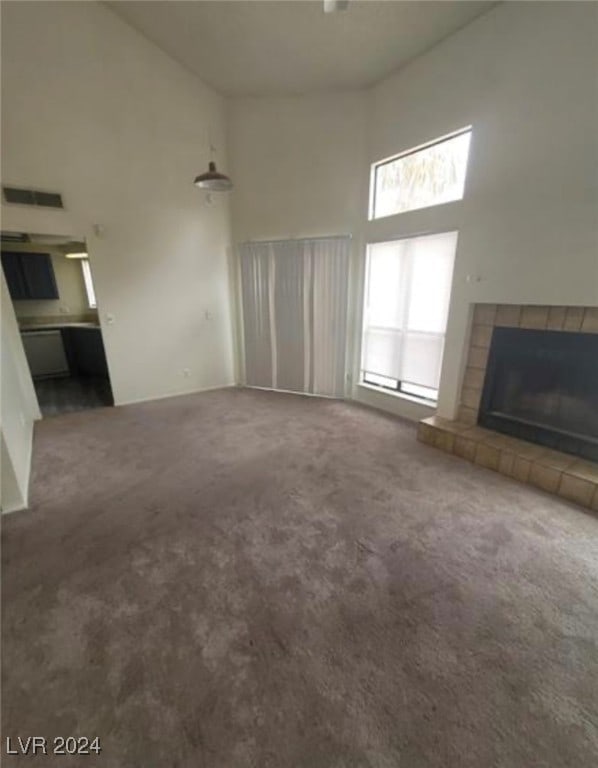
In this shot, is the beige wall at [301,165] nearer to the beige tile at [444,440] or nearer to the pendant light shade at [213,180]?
the pendant light shade at [213,180]

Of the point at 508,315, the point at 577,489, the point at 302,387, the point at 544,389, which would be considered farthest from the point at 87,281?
the point at 577,489

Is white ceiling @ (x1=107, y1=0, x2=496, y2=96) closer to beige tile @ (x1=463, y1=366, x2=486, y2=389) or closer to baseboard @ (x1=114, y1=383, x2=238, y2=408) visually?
beige tile @ (x1=463, y1=366, x2=486, y2=389)

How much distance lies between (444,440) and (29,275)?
6.55 m

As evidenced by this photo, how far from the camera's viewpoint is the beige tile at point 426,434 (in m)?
3.25

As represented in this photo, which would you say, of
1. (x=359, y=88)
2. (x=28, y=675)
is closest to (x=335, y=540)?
(x=28, y=675)

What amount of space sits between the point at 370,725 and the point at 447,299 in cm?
321

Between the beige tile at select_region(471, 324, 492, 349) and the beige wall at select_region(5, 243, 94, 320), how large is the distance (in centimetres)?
624

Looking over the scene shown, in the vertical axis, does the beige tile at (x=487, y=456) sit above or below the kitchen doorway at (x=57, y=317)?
below

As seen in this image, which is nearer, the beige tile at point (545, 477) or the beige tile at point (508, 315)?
the beige tile at point (545, 477)

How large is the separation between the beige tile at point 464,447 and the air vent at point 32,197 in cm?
482

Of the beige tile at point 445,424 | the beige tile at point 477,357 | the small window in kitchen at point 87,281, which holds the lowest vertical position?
the beige tile at point 445,424

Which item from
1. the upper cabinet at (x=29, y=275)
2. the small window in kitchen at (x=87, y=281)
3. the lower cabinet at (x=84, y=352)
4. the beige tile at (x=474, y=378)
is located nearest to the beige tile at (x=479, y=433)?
the beige tile at (x=474, y=378)

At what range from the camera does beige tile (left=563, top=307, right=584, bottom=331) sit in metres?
2.47

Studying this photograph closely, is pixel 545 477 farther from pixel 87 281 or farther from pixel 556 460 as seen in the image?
pixel 87 281
